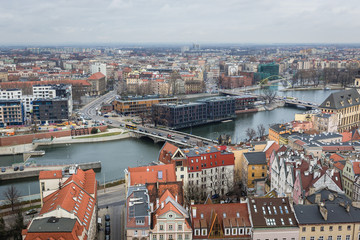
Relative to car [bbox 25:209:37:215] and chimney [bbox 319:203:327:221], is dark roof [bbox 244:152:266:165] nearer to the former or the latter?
chimney [bbox 319:203:327:221]

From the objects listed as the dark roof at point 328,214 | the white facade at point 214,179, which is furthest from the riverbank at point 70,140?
the dark roof at point 328,214

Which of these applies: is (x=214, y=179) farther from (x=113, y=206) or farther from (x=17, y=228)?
(x=17, y=228)

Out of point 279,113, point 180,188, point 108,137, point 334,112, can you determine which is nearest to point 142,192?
point 180,188

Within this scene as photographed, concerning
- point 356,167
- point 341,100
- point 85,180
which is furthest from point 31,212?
point 341,100

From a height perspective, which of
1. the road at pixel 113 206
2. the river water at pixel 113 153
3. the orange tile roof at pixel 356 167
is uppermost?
the orange tile roof at pixel 356 167

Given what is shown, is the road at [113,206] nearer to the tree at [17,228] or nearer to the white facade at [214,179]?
the tree at [17,228]

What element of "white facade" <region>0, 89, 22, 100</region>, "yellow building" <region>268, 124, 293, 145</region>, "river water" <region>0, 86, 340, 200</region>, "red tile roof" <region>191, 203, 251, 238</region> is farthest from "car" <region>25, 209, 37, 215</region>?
"white facade" <region>0, 89, 22, 100</region>

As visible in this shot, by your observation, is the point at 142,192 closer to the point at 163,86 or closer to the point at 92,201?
the point at 92,201
